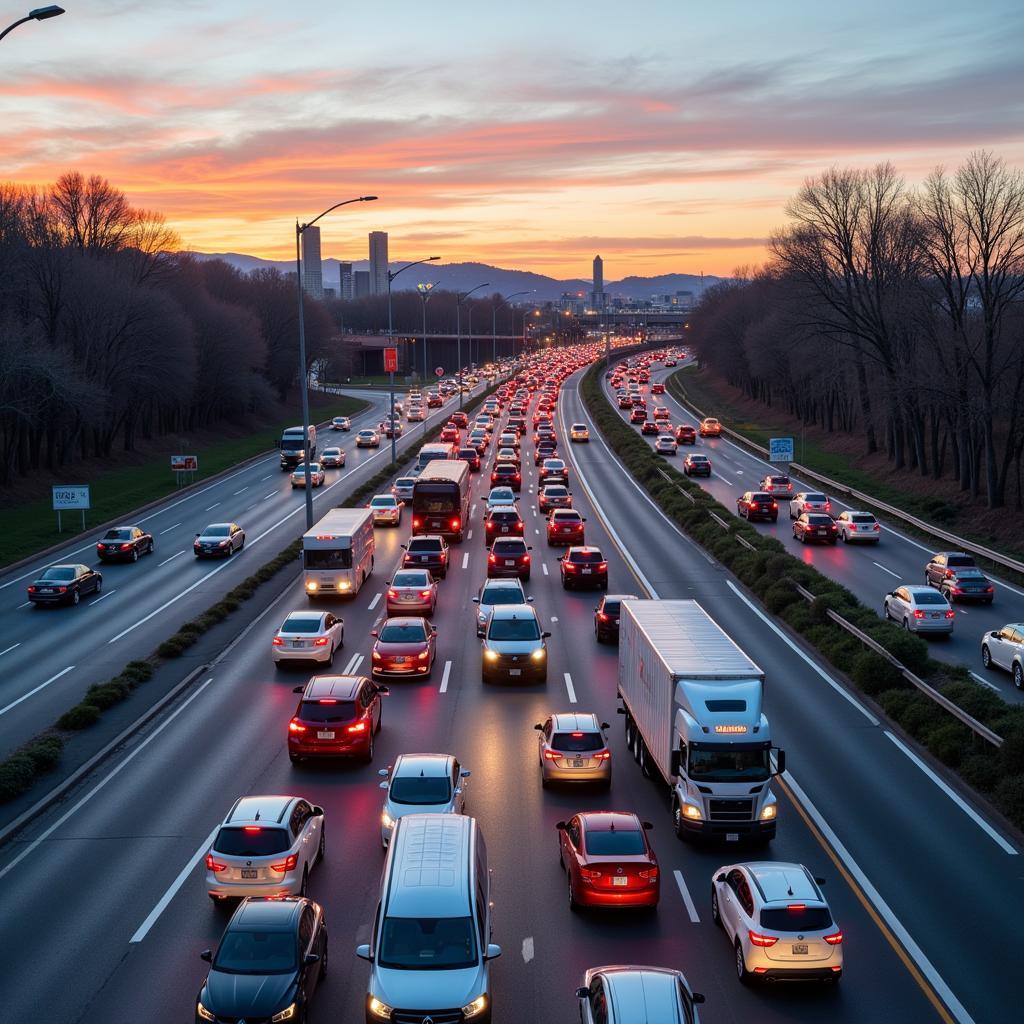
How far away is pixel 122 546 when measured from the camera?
49.5m

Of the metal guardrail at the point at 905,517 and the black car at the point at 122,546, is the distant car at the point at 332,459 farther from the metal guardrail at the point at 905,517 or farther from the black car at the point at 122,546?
the metal guardrail at the point at 905,517

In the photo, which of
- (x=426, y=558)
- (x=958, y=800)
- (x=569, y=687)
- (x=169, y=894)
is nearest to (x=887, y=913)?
(x=958, y=800)

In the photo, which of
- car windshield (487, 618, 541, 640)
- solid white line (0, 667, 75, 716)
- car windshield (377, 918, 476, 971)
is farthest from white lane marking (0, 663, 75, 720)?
car windshield (377, 918, 476, 971)

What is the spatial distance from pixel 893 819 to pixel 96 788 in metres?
15.2

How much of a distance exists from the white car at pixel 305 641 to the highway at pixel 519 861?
0.59 meters

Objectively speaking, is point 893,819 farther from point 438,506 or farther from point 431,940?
Result: point 438,506

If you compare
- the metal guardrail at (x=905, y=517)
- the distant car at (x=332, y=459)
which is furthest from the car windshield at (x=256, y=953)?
A: the distant car at (x=332, y=459)

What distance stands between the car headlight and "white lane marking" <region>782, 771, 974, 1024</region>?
19.6ft

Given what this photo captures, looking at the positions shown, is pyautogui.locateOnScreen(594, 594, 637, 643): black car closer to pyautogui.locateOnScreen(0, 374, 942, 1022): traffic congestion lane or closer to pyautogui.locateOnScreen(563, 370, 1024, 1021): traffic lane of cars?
pyautogui.locateOnScreen(563, 370, 1024, 1021): traffic lane of cars

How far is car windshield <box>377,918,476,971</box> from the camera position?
522 inches

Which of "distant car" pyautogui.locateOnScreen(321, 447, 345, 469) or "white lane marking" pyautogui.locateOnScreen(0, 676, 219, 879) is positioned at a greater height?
"distant car" pyautogui.locateOnScreen(321, 447, 345, 469)

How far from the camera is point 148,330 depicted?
281 ft

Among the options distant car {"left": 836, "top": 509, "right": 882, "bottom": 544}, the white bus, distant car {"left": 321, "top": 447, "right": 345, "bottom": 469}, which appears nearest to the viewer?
the white bus

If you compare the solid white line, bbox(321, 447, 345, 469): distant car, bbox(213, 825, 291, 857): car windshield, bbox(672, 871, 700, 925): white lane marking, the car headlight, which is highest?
bbox(213, 825, 291, 857): car windshield
